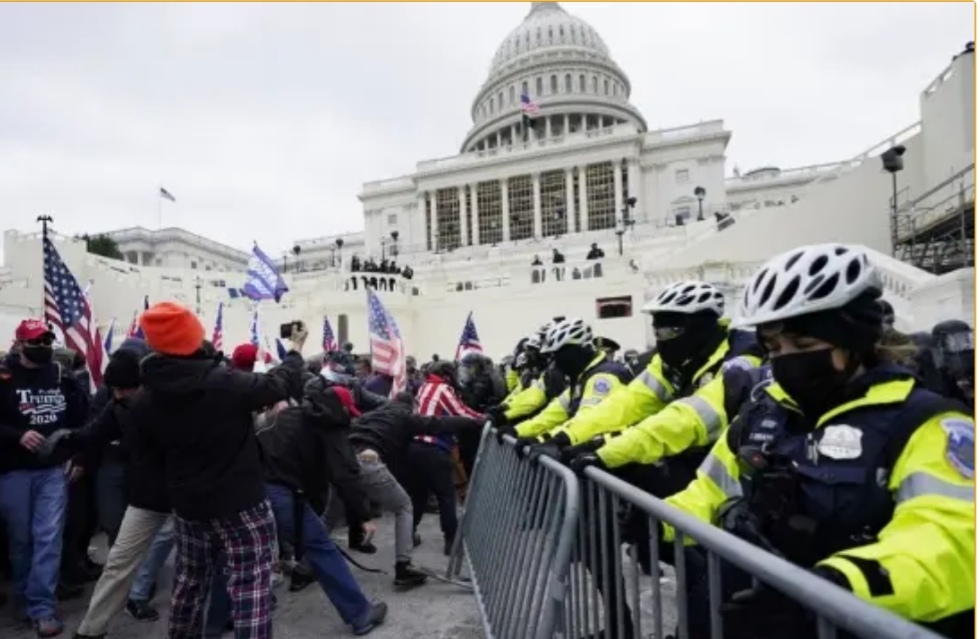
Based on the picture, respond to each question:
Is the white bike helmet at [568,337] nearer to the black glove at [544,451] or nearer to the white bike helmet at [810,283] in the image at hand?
the black glove at [544,451]

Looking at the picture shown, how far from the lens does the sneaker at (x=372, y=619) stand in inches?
177

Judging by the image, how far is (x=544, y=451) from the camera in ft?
11.0

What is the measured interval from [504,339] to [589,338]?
24796 millimetres

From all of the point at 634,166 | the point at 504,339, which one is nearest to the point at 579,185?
the point at 634,166

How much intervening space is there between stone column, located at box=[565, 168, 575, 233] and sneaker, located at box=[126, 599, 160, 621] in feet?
197

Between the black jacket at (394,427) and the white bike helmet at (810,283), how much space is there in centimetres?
422

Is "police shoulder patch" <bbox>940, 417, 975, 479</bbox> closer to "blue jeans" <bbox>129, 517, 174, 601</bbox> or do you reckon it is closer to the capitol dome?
"blue jeans" <bbox>129, 517, 174, 601</bbox>

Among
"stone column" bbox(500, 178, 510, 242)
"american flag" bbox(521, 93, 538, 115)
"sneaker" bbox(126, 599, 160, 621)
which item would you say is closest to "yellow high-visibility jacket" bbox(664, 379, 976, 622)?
"sneaker" bbox(126, 599, 160, 621)

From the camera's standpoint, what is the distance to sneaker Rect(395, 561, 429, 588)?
5.41 metres

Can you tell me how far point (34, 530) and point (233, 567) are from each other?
211 cm

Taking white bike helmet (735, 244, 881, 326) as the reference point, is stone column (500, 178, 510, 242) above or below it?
above

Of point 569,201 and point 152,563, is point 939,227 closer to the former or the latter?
point 152,563

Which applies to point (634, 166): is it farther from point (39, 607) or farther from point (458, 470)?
point (39, 607)

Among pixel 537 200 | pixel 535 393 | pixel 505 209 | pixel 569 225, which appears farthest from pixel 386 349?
pixel 505 209
